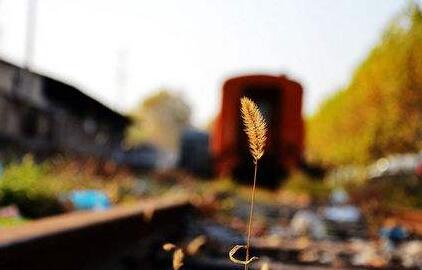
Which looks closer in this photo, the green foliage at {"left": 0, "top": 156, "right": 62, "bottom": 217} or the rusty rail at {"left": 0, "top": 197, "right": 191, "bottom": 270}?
the rusty rail at {"left": 0, "top": 197, "right": 191, "bottom": 270}

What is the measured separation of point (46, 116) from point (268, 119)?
33.7 ft

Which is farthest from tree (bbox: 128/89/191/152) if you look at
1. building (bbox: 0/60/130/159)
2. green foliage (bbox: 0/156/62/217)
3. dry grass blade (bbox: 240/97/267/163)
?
dry grass blade (bbox: 240/97/267/163)

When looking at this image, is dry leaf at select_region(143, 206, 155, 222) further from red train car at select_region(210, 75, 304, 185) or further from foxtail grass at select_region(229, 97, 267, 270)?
red train car at select_region(210, 75, 304, 185)

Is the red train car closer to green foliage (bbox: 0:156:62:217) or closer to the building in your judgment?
the building

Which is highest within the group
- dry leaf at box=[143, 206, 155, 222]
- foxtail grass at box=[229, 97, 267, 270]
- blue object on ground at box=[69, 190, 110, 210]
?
foxtail grass at box=[229, 97, 267, 270]

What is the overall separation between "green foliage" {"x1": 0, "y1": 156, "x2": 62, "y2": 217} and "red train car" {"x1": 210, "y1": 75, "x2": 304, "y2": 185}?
26.3 feet

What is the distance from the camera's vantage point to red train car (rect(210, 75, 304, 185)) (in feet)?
46.3

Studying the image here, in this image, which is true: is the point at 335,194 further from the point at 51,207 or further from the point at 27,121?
the point at 51,207

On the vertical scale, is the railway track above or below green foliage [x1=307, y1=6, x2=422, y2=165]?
below

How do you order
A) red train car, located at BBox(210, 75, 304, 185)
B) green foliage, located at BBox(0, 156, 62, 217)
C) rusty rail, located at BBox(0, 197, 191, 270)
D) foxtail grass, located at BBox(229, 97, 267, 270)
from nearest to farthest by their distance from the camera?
foxtail grass, located at BBox(229, 97, 267, 270), rusty rail, located at BBox(0, 197, 191, 270), green foliage, located at BBox(0, 156, 62, 217), red train car, located at BBox(210, 75, 304, 185)

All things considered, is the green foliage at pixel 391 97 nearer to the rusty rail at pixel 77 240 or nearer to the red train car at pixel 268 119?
the red train car at pixel 268 119

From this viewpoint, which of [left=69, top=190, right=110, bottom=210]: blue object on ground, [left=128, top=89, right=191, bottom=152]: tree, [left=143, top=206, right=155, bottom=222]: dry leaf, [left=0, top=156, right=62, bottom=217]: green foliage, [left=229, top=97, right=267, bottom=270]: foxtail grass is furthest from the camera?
[left=128, top=89, right=191, bottom=152]: tree

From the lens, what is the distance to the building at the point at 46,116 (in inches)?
693

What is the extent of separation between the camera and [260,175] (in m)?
16.0
